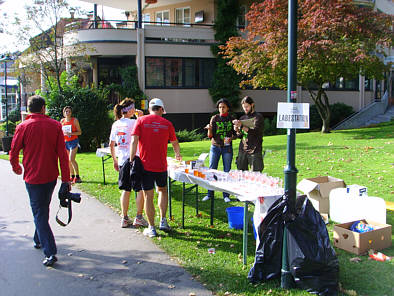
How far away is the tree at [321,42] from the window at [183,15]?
10.4m

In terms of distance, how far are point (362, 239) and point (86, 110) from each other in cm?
1617

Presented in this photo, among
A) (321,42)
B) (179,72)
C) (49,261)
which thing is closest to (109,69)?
(179,72)

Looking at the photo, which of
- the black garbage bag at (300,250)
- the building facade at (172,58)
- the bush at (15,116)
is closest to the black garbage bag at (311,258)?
the black garbage bag at (300,250)

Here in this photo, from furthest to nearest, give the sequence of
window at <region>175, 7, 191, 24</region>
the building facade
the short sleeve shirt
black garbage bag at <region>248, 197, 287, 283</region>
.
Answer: window at <region>175, 7, 191, 24</region> < the building facade < the short sleeve shirt < black garbage bag at <region>248, 197, 287, 283</region>

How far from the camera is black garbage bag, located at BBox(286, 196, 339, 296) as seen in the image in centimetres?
417

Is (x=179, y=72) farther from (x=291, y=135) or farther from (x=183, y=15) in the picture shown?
(x=291, y=135)

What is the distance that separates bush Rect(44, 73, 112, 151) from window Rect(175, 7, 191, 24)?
11.3 m

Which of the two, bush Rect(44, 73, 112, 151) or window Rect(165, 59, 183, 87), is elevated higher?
window Rect(165, 59, 183, 87)

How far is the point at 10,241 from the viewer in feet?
19.9

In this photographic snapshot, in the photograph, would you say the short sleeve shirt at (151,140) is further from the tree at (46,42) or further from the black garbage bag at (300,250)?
the tree at (46,42)

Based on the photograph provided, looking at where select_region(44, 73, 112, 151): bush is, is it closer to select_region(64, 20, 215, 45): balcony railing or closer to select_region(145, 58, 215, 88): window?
select_region(64, 20, 215, 45): balcony railing

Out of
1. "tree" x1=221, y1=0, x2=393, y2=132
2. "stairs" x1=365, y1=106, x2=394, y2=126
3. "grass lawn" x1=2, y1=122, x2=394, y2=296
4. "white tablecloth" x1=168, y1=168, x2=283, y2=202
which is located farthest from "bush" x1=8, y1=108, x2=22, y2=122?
"white tablecloth" x1=168, y1=168, x2=283, y2=202

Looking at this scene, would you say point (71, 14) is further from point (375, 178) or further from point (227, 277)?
point (227, 277)

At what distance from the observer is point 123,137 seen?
675cm
